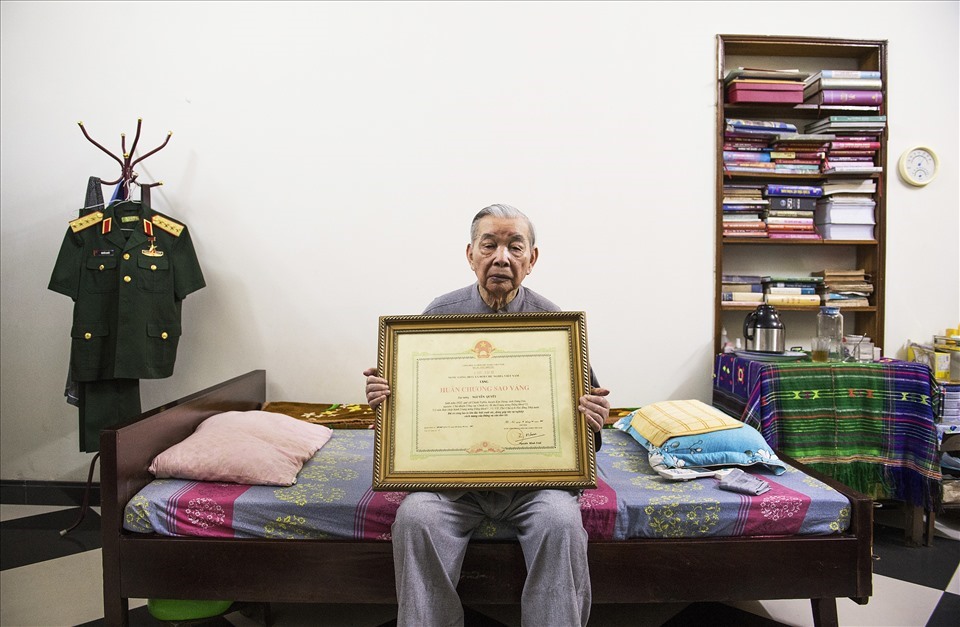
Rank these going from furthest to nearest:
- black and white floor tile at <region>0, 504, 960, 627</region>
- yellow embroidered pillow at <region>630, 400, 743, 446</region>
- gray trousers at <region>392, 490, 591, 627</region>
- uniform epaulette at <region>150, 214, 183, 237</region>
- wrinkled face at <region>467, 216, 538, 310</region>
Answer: uniform epaulette at <region>150, 214, 183, 237</region>, yellow embroidered pillow at <region>630, 400, 743, 446</region>, black and white floor tile at <region>0, 504, 960, 627</region>, wrinkled face at <region>467, 216, 538, 310</region>, gray trousers at <region>392, 490, 591, 627</region>

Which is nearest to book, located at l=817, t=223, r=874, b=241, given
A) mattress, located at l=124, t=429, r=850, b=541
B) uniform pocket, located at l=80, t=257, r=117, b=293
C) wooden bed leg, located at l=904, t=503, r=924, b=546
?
wooden bed leg, located at l=904, t=503, r=924, b=546

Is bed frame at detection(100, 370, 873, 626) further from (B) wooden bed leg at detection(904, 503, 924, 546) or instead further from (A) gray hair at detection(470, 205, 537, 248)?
(B) wooden bed leg at detection(904, 503, 924, 546)

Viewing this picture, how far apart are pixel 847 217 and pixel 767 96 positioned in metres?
0.76

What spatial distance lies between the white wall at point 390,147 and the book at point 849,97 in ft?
0.62

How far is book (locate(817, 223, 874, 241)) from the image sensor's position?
304 centimetres

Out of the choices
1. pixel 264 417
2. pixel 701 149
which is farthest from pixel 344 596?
pixel 701 149

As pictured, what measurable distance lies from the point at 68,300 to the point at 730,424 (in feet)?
10.7

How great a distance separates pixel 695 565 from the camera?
1.73 m

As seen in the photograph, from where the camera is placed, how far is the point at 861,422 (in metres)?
2.56

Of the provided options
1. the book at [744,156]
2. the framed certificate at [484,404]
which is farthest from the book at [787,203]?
the framed certificate at [484,404]

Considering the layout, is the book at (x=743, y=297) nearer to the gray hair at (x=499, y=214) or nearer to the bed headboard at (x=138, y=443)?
the gray hair at (x=499, y=214)

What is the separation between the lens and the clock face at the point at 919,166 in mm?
3109

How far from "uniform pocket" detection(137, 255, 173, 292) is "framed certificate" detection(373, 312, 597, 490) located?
1.60 metres

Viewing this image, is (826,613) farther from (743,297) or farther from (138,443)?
(138,443)
